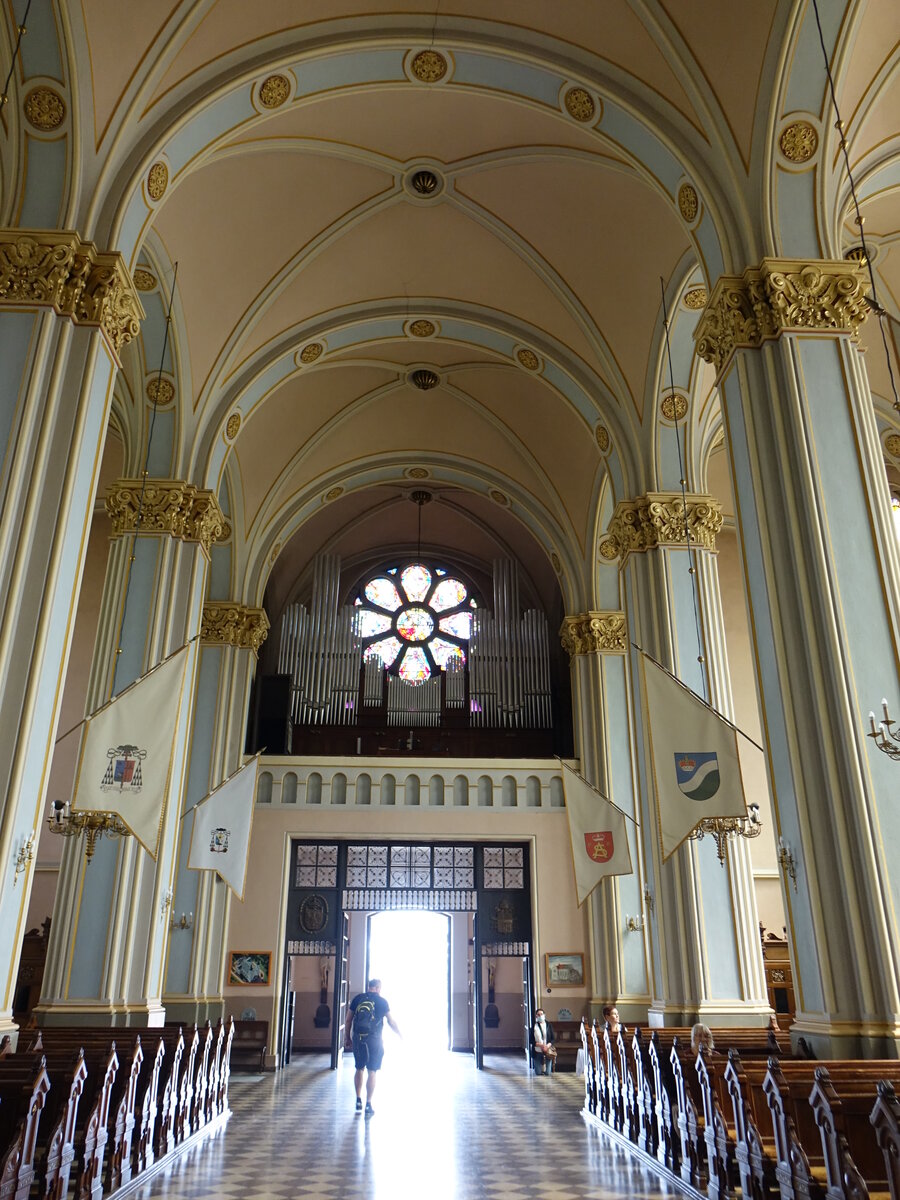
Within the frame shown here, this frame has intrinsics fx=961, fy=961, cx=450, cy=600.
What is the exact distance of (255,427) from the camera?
16.0m

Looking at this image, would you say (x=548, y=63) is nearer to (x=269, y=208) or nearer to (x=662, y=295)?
(x=662, y=295)

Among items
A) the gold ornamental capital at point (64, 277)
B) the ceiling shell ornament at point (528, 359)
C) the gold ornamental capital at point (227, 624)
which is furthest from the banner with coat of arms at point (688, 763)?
the gold ornamental capital at point (227, 624)

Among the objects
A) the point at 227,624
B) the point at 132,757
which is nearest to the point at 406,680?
the point at 227,624

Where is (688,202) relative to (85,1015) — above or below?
above

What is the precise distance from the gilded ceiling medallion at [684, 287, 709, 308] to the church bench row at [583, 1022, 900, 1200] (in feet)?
27.3

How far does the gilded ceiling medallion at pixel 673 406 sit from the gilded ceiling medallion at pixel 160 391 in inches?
253

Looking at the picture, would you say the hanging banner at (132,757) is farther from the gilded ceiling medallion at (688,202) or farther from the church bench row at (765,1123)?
the gilded ceiling medallion at (688,202)

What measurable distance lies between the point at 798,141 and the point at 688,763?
223 inches

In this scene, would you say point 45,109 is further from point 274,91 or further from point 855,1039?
point 855,1039

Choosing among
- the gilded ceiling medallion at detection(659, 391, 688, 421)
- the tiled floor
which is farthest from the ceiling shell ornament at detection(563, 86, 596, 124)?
the tiled floor

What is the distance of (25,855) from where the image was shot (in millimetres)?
6859

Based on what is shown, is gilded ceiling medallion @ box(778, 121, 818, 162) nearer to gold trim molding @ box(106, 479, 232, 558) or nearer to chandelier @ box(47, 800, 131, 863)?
gold trim molding @ box(106, 479, 232, 558)

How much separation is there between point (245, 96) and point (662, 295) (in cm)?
526

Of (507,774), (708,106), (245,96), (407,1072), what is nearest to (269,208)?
(245,96)
